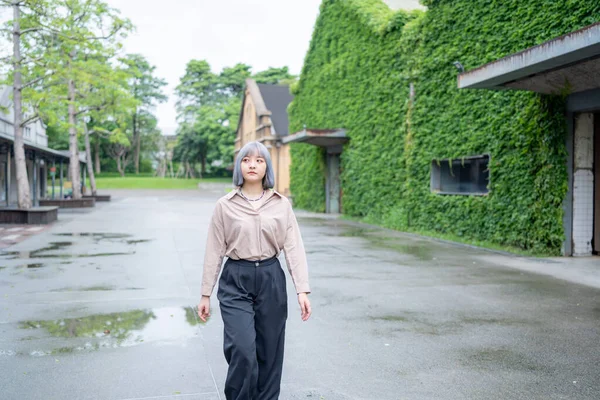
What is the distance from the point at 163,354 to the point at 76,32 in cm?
1677

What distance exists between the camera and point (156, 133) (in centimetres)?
7894

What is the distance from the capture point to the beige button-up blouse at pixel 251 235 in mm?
3301

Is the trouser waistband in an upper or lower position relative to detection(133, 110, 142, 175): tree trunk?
lower

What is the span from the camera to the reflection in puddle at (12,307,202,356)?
16.8 ft

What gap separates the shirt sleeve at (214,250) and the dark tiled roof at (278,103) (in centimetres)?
3802

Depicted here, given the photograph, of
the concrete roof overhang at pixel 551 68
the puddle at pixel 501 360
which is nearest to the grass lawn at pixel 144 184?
the concrete roof overhang at pixel 551 68

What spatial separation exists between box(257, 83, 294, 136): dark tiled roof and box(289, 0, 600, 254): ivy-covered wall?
17578 millimetres

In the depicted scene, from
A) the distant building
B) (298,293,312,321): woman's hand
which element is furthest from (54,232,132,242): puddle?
the distant building

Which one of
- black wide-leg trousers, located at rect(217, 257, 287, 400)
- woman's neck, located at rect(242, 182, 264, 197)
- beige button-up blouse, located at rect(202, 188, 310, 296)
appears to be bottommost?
black wide-leg trousers, located at rect(217, 257, 287, 400)

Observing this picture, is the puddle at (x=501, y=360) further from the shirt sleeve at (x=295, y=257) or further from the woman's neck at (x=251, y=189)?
the woman's neck at (x=251, y=189)

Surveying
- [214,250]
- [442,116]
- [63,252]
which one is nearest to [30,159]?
[63,252]

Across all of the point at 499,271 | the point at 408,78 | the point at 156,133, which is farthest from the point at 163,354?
the point at 156,133

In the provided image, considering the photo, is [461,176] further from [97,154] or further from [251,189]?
[97,154]

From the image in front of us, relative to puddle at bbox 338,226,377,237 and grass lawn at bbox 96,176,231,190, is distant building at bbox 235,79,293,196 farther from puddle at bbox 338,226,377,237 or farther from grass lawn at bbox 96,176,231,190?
puddle at bbox 338,226,377,237
